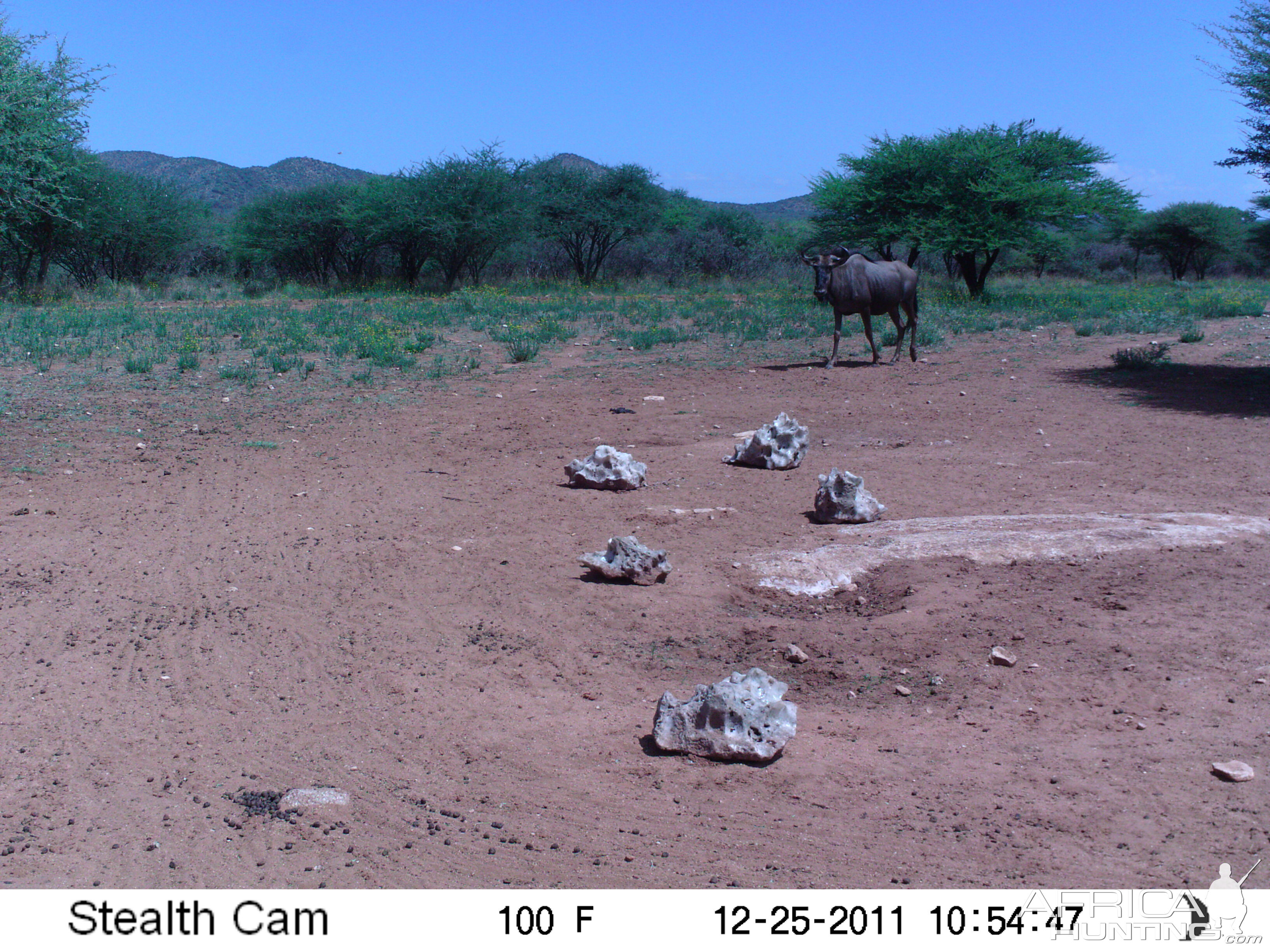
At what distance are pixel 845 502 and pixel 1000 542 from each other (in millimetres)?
1064

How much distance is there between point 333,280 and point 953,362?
25.7 meters

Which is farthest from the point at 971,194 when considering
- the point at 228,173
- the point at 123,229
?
the point at 228,173

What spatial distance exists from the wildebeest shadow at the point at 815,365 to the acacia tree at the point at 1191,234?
3206 centimetres

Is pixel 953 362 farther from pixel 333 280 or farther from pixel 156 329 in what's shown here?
Answer: pixel 333 280

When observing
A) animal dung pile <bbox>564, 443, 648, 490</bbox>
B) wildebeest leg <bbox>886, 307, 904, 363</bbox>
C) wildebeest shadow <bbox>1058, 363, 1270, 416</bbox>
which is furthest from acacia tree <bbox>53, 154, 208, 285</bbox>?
wildebeest shadow <bbox>1058, 363, 1270, 416</bbox>

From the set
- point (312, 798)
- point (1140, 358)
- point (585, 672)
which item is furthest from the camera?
point (1140, 358)

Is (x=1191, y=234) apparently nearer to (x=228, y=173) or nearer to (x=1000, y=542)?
(x=1000, y=542)

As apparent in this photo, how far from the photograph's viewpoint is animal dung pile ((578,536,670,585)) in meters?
5.23

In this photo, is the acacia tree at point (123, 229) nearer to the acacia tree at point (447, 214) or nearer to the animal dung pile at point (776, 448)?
the acacia tree at point (447, 214)

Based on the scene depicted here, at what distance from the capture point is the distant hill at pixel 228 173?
283 ft

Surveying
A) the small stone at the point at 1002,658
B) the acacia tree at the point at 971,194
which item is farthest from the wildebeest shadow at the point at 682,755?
the acacia tree at the point at 971,194

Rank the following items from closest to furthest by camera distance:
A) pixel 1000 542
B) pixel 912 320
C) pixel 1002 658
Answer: pixel 1002 658 < pixel 1000 542 < pixel 912 320

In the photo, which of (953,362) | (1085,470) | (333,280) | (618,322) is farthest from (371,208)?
(1085,470)

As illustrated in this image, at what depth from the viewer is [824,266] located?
42.3ft
